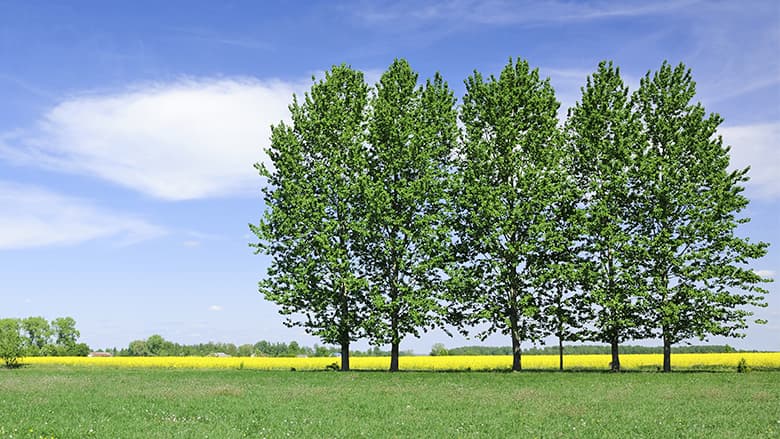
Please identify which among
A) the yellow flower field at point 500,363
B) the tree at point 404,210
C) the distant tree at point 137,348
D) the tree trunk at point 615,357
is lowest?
the distant tree at point 137,348

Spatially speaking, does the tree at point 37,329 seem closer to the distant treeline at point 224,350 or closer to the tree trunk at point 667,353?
the distant treeline at point 224,350

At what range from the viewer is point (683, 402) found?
27.7 meters

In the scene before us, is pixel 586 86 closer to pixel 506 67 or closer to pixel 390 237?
pixel 506 67

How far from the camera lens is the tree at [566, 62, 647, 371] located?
4941 cm

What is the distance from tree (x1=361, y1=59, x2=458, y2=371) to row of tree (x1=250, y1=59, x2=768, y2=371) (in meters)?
0.15

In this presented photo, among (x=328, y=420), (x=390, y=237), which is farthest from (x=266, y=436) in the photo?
(x=390, y=237)

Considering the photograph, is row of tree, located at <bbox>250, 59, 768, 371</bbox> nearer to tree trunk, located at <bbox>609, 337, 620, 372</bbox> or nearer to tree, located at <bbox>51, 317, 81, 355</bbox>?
tree trunk, located at <bbox>609, 337, 620, 372</bbox>

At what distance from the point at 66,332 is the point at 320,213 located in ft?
358

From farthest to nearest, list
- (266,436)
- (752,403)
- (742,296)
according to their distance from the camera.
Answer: (742,296), (752,403), (266,436)

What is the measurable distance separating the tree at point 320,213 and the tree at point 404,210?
1.38 metres

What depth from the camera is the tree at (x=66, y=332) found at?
135m

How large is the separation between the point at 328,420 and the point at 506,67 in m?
37.2

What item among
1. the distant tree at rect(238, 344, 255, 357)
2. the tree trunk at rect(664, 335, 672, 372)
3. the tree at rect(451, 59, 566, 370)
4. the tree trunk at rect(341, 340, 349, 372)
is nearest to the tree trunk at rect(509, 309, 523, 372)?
the tree at rect(451, 59, 566, 370)

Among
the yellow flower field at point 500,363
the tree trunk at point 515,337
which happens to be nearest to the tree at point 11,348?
the yellow flower field at point 500,363
